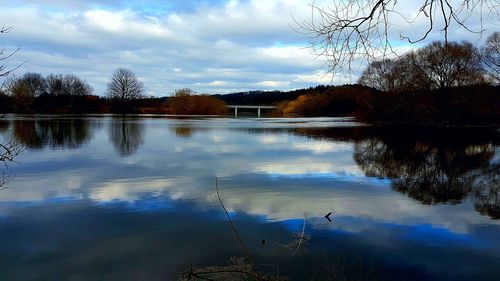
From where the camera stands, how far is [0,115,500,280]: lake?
688 centimetres

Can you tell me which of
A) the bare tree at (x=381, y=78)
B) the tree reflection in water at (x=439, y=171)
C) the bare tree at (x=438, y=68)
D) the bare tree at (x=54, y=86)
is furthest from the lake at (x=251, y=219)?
the bare tree at (x=54, y=86)

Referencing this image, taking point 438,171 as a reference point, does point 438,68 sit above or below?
above

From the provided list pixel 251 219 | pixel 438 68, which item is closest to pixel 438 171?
pixel 251 219

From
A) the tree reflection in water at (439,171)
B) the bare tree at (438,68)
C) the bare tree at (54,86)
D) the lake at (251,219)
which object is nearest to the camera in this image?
the lake at (251,219)

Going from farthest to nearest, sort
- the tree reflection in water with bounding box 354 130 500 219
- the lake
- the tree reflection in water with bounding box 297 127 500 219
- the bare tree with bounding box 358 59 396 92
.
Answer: the bare tree with bounding box 358 59 396 92 < the tree reflection in water with bounding box 354 130 500 219 < the tree reflection in water with bounding box 297 127 500 219 < the lake

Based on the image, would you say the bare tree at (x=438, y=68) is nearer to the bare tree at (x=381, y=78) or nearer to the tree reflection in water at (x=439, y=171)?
the bare tree at (x=381, y=78)

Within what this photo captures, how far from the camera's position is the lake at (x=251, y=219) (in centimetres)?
688

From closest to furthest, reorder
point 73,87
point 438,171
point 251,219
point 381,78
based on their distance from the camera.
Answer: point 251,219 → point 438,171 → point 381,78 → point 73,87

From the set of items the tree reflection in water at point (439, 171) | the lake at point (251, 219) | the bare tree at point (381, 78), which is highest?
the bare tree at point (381, 78)

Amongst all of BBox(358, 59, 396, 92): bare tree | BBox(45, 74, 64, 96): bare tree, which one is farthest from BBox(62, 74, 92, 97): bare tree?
BBox(358, 59, 396, 92): bare tree

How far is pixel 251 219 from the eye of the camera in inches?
373

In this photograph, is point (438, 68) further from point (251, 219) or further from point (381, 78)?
point (251, 219)

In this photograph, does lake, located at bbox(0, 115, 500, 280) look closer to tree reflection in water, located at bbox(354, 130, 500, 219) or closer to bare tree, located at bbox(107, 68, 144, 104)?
tree reflection in water, located at bbox(354, 130, 500, 219)

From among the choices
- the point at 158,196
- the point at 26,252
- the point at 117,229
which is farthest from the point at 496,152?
the point at 26,252
